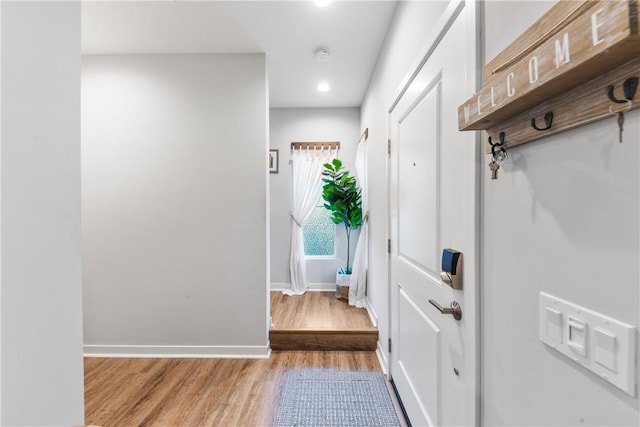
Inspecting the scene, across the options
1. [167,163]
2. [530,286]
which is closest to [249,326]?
[167,163]

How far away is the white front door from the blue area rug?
0.21 m

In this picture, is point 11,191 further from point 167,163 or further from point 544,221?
point 167,163

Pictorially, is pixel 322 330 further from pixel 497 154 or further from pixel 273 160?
pixel 273 160

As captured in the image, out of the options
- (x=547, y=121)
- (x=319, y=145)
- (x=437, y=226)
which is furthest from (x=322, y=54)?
(x=547, y=121)

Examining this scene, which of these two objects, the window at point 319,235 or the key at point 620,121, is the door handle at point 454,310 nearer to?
the key at point 620,121

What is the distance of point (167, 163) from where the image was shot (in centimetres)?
247

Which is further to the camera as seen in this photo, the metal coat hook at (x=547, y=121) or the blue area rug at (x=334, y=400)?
the blue area rug at (x=334, y=400)

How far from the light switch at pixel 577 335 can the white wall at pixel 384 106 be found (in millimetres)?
1238

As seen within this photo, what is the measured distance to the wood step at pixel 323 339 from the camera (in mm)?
2506

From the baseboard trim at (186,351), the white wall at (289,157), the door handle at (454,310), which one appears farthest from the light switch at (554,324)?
the white wall at (289,157)

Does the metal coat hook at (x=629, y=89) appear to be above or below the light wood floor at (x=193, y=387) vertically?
above

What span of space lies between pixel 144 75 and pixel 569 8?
9.65 ft

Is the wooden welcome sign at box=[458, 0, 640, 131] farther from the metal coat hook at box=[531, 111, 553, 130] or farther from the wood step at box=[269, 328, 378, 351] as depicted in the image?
the wood step at box=[269, 328, 378, 351]

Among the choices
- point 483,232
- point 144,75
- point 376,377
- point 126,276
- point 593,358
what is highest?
point 144,75
